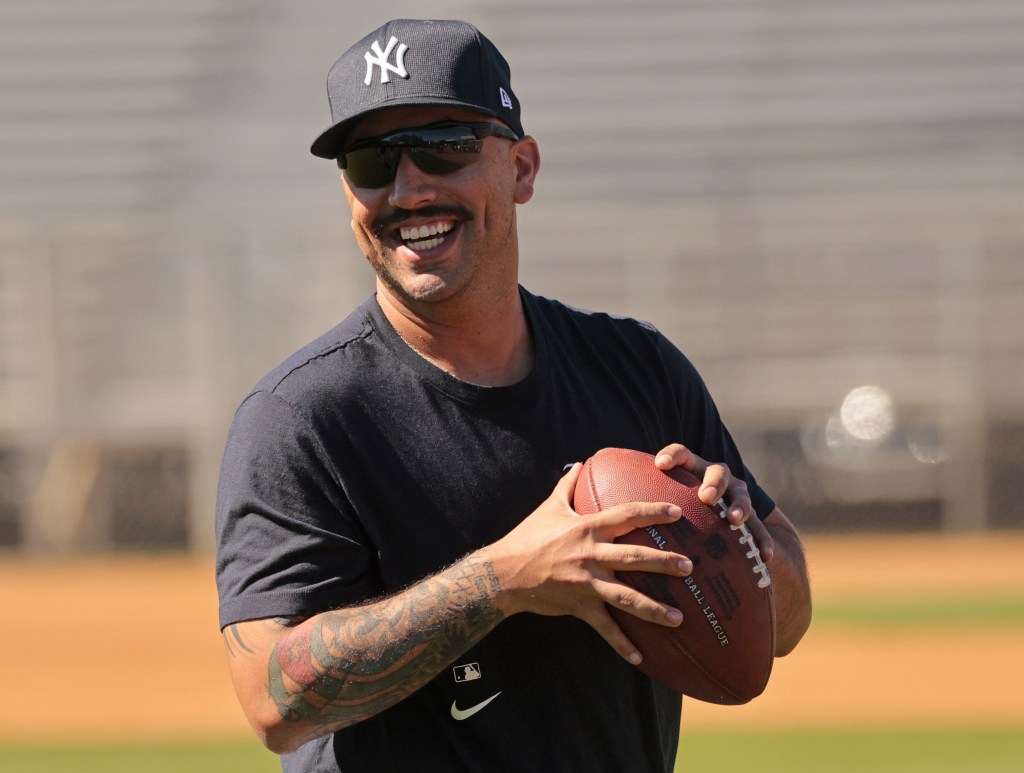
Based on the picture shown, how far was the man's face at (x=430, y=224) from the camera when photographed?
9.10ft

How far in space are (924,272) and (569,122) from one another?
17.3 feet

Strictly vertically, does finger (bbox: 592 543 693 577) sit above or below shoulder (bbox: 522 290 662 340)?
below

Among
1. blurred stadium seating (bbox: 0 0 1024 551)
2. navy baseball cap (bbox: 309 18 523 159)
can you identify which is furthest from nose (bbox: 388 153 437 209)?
blurred stadium seating (bbox: 0 0 1024 551)

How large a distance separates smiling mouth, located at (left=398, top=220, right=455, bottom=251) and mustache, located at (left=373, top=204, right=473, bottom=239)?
2 cm

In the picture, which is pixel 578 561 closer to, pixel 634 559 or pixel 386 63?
pixel 634 559

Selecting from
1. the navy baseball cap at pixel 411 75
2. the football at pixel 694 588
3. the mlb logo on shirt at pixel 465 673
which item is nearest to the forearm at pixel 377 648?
the mlb logo on shirt at pixel 465 673

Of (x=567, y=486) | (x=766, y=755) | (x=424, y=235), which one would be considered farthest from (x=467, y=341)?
(x=766, y=755)

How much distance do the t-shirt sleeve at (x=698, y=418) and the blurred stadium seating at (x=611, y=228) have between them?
44.2 ft

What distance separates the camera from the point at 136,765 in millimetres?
7840

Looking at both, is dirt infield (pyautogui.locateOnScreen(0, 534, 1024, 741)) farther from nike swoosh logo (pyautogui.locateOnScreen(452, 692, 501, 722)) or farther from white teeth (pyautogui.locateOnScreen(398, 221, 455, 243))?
white teeth (pyautogui.locateOnScreen(398, 221, 455, 243))

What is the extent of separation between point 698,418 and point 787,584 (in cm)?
39

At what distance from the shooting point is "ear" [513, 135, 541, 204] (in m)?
3.06

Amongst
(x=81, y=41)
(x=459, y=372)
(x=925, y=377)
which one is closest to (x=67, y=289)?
(x=81, y=41)

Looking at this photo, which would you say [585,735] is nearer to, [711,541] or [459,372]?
[711,541]
